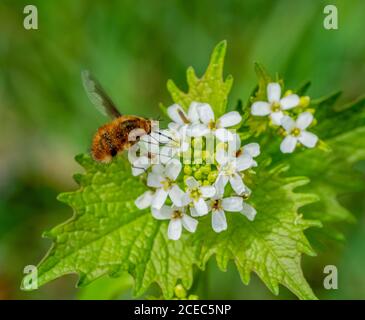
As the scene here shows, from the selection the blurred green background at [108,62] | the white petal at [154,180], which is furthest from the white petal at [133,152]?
the blurred green background at [108,62]

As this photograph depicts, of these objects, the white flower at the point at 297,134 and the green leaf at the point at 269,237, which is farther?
the white flower at the point at 297,134

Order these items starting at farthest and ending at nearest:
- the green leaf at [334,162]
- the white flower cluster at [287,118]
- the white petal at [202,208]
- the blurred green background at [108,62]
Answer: the blurred green background at [108,62] → the green leaf at [334,162] → the white flower cluster at [287,118] → the white petal at [202,208]

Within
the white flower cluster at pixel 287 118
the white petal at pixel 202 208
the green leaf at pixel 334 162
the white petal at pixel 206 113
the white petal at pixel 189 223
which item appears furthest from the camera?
the green leaf at pixel 334 162

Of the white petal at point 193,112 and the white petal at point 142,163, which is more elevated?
the white petal at point 193,112

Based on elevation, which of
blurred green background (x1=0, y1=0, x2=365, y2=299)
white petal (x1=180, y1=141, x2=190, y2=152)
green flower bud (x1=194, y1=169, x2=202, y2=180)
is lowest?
green flower bud (x1=194, y1=169, x2=202, y2=180)

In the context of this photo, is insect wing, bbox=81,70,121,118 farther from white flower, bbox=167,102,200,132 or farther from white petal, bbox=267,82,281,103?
white petal, bbox=267,82,281,103

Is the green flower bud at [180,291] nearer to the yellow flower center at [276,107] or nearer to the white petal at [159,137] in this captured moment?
the white petal at [159,137]

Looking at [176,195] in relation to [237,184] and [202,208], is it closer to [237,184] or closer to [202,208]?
[202,208]

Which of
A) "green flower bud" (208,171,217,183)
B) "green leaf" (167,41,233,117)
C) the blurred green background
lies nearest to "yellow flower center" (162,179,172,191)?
"green flower bud" (208,171,217,183)
